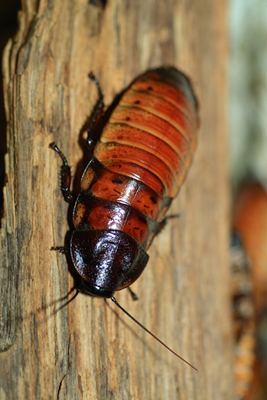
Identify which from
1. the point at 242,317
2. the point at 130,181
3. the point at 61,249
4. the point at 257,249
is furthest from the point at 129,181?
the point at 257,249

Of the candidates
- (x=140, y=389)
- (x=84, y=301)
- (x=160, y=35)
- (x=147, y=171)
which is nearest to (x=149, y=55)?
(x=160, y=35)

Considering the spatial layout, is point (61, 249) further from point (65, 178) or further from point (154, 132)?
point (154, 132)

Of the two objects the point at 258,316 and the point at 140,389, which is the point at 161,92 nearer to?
the point at 140,389

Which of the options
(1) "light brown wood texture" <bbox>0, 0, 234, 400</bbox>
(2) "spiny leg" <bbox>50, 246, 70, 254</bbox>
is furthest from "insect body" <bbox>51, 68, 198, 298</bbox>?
(1) "light brown wood texture" <bbox>0, 0, 234, 400</bbox>

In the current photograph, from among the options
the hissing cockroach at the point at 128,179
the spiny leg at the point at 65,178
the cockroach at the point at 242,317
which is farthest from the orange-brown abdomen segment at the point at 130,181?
the cockroach at the point at 242,317

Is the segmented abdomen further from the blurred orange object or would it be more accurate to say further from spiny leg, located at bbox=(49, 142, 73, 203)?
the blurred orange object

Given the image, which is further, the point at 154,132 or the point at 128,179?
the point at 154,132

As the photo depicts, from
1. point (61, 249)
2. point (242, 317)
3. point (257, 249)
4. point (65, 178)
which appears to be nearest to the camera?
point (61, 249)

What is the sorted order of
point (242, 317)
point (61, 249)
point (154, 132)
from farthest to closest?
point (242, 317) → point (154, 132) → point (61, 249)
